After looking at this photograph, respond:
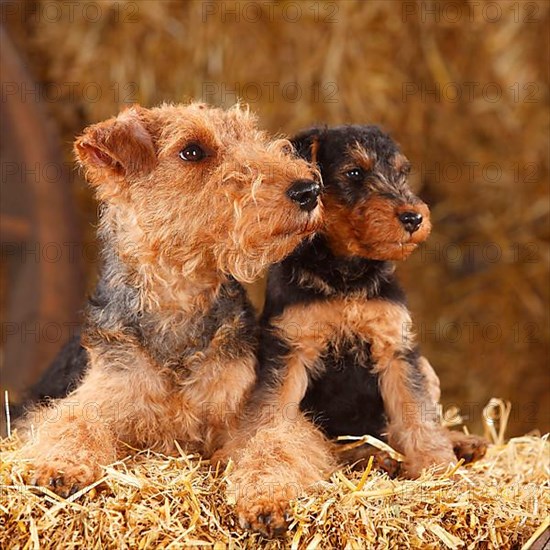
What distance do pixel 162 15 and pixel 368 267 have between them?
8.23ft

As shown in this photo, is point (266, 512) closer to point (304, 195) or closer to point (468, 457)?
point (304, 195)

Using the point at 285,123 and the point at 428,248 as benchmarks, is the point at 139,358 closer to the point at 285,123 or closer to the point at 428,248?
the point at 285,123

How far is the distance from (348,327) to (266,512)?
28.7 inches

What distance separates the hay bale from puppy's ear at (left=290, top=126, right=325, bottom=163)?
1.03m

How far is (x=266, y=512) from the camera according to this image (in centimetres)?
236

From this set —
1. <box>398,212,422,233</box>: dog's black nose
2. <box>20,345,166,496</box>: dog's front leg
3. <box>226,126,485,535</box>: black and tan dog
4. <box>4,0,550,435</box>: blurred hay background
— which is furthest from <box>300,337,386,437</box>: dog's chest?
<box>4,0,550,435</box>: blurred hay background

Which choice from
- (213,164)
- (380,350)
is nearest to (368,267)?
(380,350)

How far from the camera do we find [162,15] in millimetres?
4816

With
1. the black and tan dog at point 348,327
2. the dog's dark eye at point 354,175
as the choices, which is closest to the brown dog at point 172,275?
the black and tan dog at point 348,327

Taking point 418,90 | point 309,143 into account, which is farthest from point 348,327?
point 418,90

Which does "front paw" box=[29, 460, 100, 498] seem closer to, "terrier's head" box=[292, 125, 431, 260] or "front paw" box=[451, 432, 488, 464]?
"terrier's head" box=[292, 125, 431, 260]

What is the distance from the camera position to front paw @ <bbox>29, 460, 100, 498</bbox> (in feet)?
8.04

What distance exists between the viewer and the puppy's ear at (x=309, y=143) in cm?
294

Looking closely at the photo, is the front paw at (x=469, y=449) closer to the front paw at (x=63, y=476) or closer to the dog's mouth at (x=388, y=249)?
the dog's mouth at (x=388, y=249)
